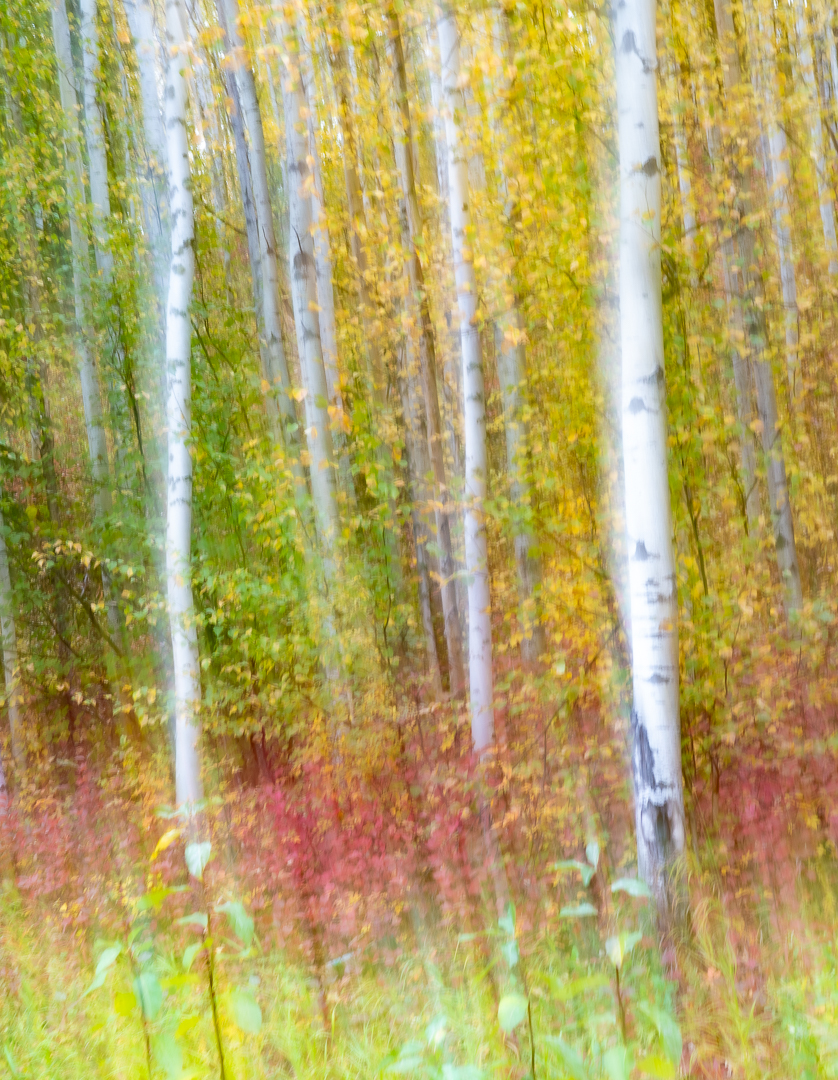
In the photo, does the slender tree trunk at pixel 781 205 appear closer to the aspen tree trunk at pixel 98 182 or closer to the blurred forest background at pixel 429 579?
the blurred forest background at pixel 429 579

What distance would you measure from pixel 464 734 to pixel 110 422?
204 inches

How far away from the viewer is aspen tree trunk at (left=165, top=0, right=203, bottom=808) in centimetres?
487

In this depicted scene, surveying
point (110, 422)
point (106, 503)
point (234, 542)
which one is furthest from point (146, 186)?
point (234, 542)

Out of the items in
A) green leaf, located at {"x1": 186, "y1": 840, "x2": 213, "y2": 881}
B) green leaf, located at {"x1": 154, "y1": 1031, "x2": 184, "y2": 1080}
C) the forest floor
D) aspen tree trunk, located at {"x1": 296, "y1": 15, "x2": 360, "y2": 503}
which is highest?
aspen tree trunk, located at {"x1": 296, "y1": 15, "x2": 360, "y2": 503}

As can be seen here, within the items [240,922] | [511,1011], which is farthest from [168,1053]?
[511,1011]

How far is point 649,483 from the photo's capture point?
311cm

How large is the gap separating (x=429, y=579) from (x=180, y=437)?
165 inches

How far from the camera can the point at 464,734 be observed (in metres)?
5.47

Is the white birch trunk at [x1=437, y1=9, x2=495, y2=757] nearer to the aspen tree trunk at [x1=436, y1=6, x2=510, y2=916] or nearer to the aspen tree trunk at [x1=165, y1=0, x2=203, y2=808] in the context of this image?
the aspen tree trunk at [x1=436, y1=6, x2=510, y2=916]

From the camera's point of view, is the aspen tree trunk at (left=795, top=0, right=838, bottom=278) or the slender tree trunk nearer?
the slender tree trunk

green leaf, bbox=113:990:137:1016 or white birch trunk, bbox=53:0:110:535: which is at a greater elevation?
white birch trunk, bbox=53:0:110:535

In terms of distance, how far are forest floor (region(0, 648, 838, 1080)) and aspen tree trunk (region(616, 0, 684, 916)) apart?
0.46 meters

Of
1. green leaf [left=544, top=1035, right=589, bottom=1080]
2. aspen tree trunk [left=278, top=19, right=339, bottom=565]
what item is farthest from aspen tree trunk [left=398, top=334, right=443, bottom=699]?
green leaf [left=544, top=1035, right=589, bottom=1080]

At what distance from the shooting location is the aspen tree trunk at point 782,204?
633cm
